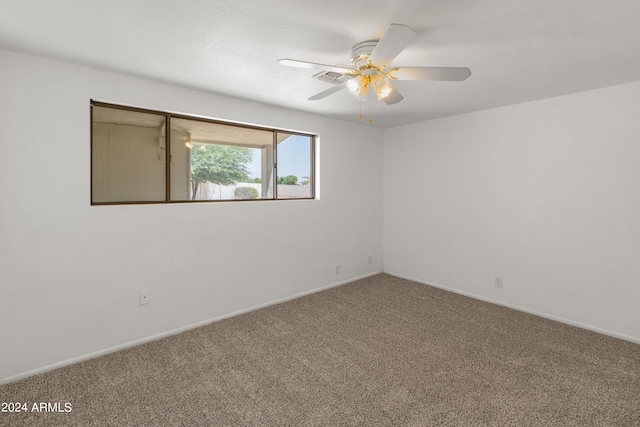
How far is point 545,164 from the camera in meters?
3.33

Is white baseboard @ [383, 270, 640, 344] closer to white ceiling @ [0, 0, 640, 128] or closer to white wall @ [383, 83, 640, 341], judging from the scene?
white wall @ [383, 83, 640, 341]

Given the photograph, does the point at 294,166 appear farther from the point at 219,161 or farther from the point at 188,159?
the point at 188,159

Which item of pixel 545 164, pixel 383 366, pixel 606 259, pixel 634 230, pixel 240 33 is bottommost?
pixel 383 366

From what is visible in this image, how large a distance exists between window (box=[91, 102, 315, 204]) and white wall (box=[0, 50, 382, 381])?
14cm

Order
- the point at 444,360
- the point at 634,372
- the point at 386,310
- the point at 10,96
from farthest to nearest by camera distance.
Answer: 1. the point at 386,310
2. the point at 444,360
3. the point at 634,372
4. the point at 10,96

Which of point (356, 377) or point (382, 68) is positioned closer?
point (382, 68)

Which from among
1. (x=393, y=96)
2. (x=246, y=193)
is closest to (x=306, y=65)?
(x=393, y=96)

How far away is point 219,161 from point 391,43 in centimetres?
228

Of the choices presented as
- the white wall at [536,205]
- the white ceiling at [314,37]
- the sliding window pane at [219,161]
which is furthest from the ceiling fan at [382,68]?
the white wall at [536,205]

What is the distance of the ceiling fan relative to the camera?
1.63 m

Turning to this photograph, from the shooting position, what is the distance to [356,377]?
2285 millimetres

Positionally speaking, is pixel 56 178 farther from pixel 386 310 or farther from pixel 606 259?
pixel 606 259

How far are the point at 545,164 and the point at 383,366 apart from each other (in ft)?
8.76

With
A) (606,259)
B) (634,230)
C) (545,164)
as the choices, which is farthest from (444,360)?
(545,164)
